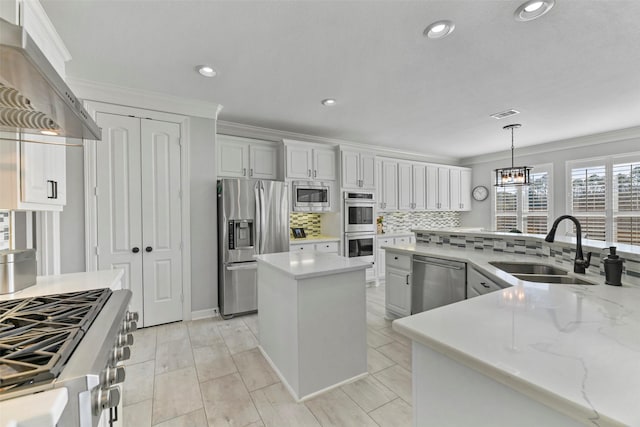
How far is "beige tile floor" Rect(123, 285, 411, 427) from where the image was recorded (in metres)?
1.73

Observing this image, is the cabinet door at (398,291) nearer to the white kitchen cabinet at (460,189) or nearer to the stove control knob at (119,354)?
the stove control knob at (119,354)

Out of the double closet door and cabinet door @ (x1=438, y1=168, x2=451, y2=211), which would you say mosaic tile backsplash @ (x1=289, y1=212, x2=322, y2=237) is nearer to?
the double closet door

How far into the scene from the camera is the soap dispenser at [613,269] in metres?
1.45

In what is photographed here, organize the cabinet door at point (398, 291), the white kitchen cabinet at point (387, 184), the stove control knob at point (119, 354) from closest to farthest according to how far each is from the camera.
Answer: the stove control knob at point (119, 354), the cabinet door at point (398, 291), the white kitchen cabinet at point (387, 184)

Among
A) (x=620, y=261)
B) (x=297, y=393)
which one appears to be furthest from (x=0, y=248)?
(x=620, y=261)

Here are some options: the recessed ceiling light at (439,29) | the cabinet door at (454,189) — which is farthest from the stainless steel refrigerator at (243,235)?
the cabinet door at (454,189)

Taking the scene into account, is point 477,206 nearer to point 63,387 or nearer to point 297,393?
point 297,393

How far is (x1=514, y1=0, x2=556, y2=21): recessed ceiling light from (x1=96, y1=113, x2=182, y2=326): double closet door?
132 inches

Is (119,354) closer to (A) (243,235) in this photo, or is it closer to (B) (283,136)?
(A) (243,235)

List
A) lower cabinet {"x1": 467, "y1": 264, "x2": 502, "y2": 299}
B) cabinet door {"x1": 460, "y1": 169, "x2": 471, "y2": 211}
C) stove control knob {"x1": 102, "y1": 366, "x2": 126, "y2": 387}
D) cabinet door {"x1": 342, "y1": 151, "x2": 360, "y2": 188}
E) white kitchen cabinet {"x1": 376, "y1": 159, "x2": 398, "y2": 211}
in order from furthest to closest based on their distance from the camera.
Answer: cabinet door {"x1": 460, "y1": 169, "x2": 471, "y2": 211}, white kitchen cabinet {"x1": 376, "y1": 159, "x2": 398, "y2": 211}, cabinet door {"x1": 342, "y1": 151, "x2": 360, "y2": 188}, lower cabinet {"x1": 467, "y1": 264, "x2": 502, "y2": 299}, stove control knob {"x1": 102, "y1": 366, "x2": 126, "y2": 387}

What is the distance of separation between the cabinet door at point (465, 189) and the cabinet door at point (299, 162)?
167 inches

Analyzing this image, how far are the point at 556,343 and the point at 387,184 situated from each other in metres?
4.77

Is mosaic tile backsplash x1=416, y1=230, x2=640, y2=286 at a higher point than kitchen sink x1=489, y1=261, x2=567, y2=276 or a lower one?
higher

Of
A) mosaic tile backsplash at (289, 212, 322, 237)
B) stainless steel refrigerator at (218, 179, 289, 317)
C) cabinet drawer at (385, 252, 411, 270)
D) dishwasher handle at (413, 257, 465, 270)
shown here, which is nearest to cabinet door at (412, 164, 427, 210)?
mosaic tile backsplash at (289, 212, 322, 237)
